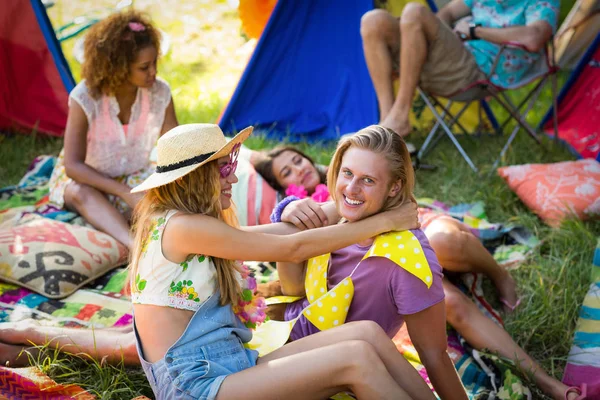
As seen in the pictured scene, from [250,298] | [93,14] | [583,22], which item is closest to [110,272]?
[250,298]

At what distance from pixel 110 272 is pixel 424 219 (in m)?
1.46

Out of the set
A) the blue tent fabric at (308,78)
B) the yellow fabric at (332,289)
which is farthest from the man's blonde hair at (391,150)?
the blue tent fabric at (308,78)

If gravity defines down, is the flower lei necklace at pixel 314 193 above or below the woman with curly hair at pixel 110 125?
below

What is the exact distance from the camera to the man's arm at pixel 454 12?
438 centimetres

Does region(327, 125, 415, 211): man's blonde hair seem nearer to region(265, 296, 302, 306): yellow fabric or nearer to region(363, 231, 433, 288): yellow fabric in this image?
region(363, 231, 433, 288): yellow fabric

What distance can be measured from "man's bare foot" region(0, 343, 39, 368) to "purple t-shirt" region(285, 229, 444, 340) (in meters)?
0.92

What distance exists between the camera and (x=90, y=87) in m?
3.37

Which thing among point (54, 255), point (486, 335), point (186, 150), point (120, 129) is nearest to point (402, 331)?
point (486, 335)

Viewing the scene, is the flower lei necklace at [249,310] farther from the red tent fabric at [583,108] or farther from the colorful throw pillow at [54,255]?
the red tent fabric at [583,108]

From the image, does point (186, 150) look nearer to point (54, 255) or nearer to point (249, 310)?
point (249, 310)

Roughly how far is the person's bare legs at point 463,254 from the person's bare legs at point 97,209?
1473mm

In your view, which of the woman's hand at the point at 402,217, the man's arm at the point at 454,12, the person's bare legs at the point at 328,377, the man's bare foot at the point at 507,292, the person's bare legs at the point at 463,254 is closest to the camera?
the person's bare legs at the point at 328,377

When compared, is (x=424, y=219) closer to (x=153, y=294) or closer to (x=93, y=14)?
(x=153, y=294)

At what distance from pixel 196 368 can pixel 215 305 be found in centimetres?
20
